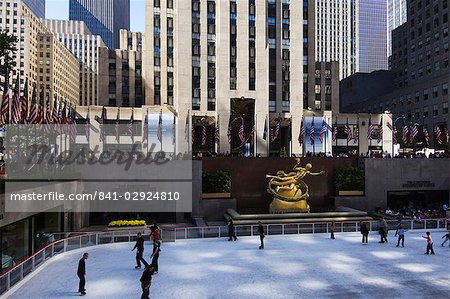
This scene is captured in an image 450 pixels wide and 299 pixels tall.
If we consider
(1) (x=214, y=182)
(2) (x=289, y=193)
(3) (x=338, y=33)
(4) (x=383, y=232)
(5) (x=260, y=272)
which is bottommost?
(5) (x=260, y=272)

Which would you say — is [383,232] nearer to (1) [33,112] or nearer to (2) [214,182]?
(2) [214,182]

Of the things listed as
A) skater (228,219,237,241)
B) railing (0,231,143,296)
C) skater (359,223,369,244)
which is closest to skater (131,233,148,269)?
railing (0,231,143,296)

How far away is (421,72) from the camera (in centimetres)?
8400

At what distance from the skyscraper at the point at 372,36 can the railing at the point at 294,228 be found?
518 feet

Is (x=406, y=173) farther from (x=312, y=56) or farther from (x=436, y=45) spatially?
(x=436, y=45)

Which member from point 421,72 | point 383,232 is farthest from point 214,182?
point 421,72

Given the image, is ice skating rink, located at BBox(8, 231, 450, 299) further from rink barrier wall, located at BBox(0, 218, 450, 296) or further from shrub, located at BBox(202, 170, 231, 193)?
shrub, located at BBox(202, 170, 231, 193)

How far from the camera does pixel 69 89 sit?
15900 centimetres

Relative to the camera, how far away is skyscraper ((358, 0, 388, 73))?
17350 centimetres

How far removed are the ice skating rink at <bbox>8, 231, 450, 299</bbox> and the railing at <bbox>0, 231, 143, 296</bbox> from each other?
0.36 m

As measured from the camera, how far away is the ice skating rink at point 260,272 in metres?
14.9

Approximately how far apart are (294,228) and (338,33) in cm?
15525

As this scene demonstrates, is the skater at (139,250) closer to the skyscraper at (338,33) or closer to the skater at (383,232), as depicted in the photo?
the skater at (383,232)

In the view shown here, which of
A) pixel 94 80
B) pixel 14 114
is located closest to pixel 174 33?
pixel 14 114
